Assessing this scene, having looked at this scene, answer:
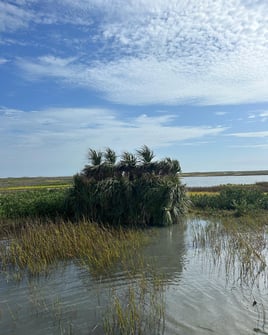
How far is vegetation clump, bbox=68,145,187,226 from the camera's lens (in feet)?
49.8

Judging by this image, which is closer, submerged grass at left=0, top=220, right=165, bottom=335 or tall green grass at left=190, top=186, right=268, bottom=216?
submerged grass at left=0, top=220, right=165, bottom=335

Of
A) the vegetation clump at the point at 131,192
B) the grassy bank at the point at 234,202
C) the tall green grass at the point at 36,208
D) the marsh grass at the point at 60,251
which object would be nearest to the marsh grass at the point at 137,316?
the marsh grass at the point at 60,251

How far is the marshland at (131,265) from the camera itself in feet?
18.4

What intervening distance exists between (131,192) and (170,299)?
9.09 meters

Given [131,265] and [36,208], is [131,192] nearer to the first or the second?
[36,208]

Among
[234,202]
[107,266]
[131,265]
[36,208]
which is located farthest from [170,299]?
[234,202]

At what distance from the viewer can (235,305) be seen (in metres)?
6.15

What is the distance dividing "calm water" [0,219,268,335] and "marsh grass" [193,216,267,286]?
0.15 ft

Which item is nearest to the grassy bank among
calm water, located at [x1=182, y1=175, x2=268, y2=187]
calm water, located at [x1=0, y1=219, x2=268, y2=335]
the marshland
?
the marshland

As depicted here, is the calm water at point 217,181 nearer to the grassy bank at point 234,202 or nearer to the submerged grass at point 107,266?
the grassy bank at point 234,202

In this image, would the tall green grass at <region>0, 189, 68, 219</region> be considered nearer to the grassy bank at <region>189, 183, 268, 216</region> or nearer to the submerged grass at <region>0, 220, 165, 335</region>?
the submerged grass at <region>0, 220, 165, 335</region>

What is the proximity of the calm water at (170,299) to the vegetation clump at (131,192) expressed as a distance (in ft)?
18.9

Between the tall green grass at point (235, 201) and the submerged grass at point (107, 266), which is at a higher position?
the tall green grass at point (235, 201)

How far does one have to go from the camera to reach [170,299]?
6473mm
